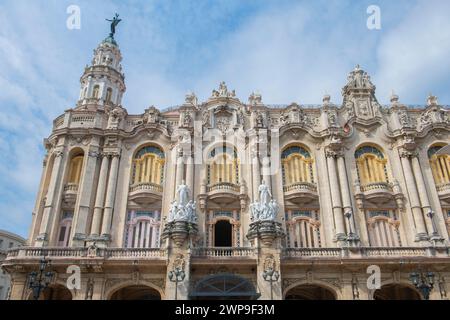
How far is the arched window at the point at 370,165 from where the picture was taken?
106ft

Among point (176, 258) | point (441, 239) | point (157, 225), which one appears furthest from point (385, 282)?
point (157, 225)

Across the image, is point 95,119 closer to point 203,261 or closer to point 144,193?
point 144,193

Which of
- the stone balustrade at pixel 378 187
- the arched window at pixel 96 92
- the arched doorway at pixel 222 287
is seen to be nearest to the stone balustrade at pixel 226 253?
the arched doorway at pixel 222 287

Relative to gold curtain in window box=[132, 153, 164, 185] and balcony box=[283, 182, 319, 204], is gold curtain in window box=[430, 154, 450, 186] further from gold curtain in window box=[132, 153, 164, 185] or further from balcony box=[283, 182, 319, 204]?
gold curtain in window box=[132, 153, 164, 185]

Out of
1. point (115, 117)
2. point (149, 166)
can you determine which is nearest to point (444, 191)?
point (149, 166)

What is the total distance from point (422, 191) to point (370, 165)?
4.22 metres

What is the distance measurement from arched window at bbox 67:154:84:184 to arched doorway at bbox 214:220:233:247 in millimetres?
11250

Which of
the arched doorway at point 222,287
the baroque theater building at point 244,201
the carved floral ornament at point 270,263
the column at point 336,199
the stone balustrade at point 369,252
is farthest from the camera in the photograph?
the column at point 336,199

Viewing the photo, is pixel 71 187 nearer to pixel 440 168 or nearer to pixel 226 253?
pixel 226 253

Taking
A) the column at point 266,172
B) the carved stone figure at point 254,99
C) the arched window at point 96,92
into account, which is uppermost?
the arched window at point 96,92

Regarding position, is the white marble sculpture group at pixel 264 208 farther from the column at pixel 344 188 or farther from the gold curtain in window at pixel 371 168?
the gold curtain in window at pixel 371 168

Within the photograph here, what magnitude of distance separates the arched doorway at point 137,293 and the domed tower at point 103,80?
1720 cm

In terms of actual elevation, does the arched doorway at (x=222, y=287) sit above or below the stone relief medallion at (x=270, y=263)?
below
